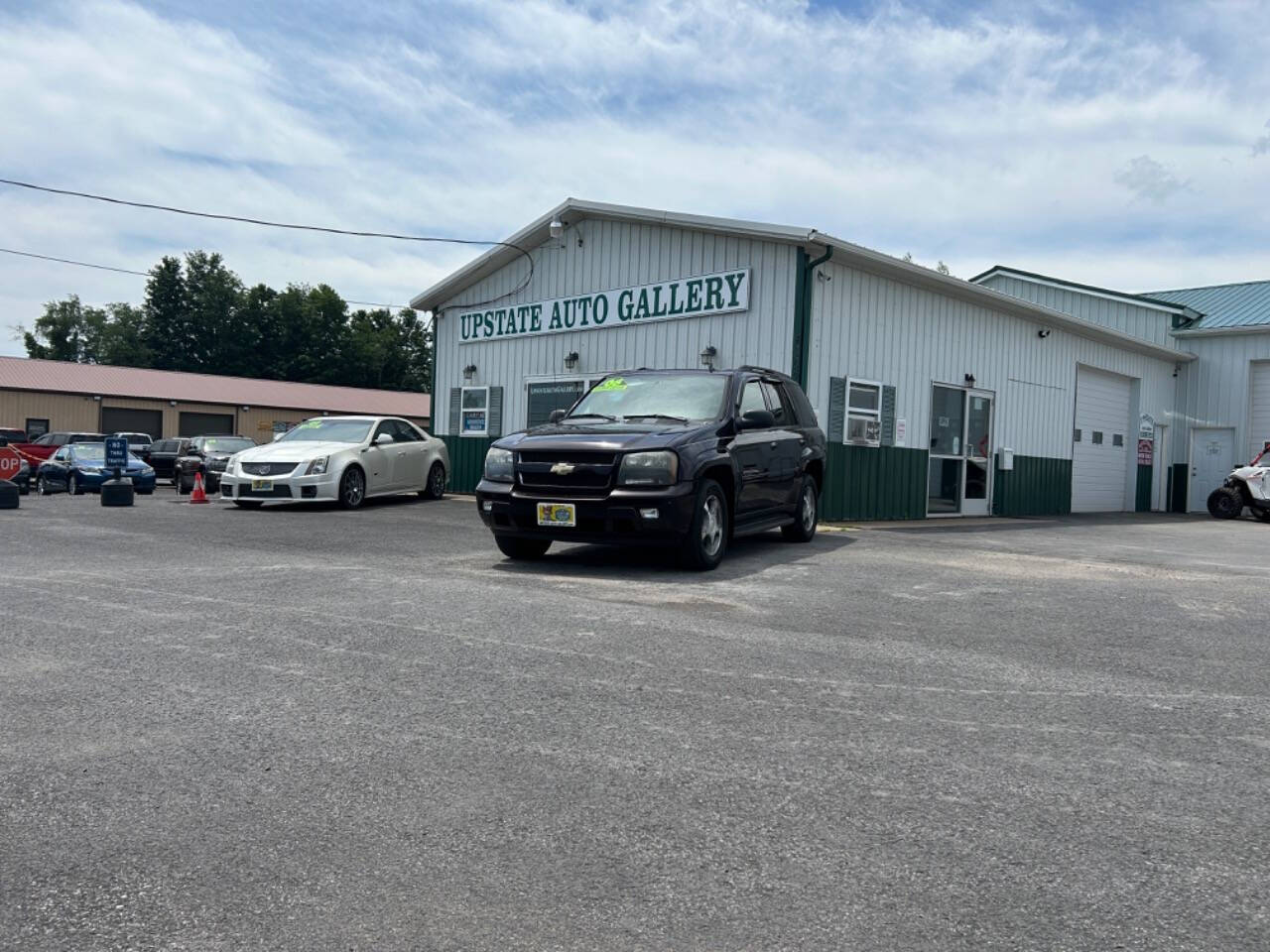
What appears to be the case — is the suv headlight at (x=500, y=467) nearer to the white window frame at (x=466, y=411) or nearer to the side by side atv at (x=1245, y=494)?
the white window frame at (x=466, y=411)

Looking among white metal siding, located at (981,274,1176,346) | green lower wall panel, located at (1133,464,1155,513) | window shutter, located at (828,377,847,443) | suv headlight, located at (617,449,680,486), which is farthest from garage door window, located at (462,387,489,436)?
green lower wall panel, located at (1133,464,1155,513)

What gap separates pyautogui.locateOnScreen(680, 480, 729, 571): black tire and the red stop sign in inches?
502

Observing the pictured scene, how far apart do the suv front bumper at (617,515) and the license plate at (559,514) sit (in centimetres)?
3

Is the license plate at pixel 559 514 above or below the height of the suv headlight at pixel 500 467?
below

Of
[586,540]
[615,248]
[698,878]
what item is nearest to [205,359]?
[615,248]

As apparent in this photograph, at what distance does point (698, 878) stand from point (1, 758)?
2465 mm

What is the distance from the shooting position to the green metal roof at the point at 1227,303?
24453 mm

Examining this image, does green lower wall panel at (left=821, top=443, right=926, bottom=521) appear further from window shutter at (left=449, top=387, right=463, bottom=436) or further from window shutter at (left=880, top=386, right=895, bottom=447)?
window shutter at (left=449, top=387, right=463, bottom=436)

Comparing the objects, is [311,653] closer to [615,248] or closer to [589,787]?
[589,787]

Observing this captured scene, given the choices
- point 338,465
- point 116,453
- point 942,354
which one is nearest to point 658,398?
point 338,465

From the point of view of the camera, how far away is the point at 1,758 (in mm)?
3494

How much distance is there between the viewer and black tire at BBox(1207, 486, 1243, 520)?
21.7 metres

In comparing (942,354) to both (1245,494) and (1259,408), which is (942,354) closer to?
(1245,494)

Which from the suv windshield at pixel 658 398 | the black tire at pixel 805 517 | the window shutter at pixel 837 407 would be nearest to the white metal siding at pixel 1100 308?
the window shutter at pixel 837 407
